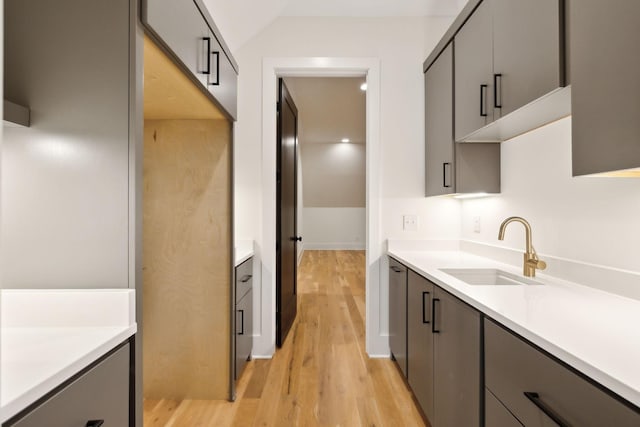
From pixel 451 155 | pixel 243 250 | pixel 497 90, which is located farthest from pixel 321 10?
pixel 243 250

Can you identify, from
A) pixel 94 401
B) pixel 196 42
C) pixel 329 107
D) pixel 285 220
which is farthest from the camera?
pixel 329 107

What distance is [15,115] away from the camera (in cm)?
89

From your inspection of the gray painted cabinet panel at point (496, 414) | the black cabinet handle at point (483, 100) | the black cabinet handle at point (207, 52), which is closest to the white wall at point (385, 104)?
the black cabinet handle at point (483, 100)

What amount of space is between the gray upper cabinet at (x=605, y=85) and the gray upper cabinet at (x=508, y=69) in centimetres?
17

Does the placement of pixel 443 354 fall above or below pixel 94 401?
below

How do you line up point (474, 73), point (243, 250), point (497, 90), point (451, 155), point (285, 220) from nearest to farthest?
1. point (497, 90)
2. point (474, 73)
3. point (451, 155)
4. point (243, 250)
5. point (285, 220)

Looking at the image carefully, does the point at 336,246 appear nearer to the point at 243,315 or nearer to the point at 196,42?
the point at 243,315

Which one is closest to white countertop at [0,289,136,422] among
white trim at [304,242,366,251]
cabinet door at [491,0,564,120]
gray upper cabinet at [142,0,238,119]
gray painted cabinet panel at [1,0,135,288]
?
gray painted cabinet panel at [1,0,135,288]

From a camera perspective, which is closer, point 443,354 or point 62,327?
point 62,327

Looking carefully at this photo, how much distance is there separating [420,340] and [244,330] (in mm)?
1185

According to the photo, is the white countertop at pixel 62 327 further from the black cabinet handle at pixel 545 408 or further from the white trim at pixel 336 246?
the white trim at pixel 336 246

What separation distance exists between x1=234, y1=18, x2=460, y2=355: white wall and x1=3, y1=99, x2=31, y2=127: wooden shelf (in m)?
1.85

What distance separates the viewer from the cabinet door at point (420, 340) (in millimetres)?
1791

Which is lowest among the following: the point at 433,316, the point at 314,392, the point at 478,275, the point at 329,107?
the point at 314,392
